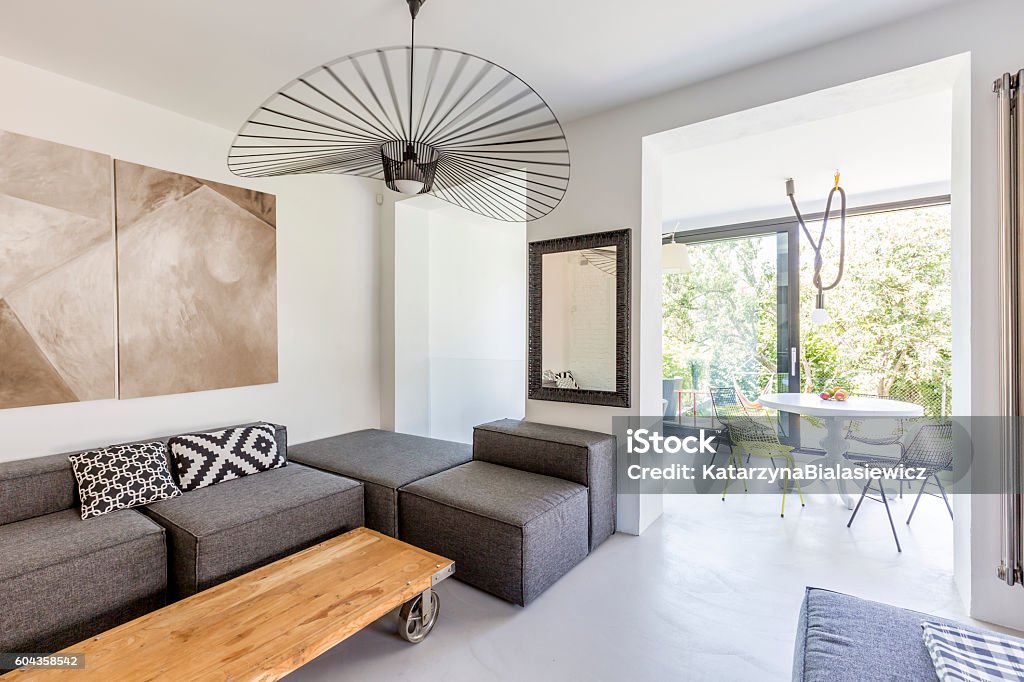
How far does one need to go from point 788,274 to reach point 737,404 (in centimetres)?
139

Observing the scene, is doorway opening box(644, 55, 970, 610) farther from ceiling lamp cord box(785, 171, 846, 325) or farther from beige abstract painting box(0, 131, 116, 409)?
beige abstract painting box(0, 131, 116, 409)

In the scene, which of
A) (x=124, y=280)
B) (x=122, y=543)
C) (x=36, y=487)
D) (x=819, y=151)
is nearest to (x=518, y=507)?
(x=122, y=543)

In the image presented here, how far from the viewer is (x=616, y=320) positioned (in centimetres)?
285

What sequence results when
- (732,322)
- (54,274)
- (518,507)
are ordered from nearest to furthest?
1. (518,507)
2. (54,274)
3. (732,322)

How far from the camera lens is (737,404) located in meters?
4.73

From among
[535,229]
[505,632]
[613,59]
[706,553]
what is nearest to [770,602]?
[706,553]

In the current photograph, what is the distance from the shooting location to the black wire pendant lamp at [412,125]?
1467 millimetres

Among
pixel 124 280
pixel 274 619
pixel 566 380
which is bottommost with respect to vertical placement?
pixel 274 619

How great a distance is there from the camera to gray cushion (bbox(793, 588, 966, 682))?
3.37 feet

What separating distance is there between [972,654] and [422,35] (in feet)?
9.21

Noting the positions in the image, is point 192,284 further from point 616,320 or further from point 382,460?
point 616,320

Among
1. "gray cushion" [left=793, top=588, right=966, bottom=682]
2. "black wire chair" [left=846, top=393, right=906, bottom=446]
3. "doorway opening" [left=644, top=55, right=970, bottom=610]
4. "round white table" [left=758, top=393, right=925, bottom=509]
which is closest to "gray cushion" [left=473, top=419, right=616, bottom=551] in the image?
"doorway opening" [left=644, top=55, right=970, bottom=610]

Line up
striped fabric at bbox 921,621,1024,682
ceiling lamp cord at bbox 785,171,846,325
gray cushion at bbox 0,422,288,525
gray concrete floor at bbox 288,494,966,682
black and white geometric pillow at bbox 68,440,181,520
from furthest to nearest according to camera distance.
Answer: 1. ceiling lamp cord at bbox 785,171,846,325
2. black and white geometric pillow at bbox 68,440,181,520
3. gray cushion at bbox 0,422,288,525
4. gray concrete floor at bbox 288,494,966,682
5. striped fabric at bbox 921,621,1024,682

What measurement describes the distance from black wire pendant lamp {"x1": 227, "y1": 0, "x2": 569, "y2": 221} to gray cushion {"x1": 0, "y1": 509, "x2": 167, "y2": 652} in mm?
1601
